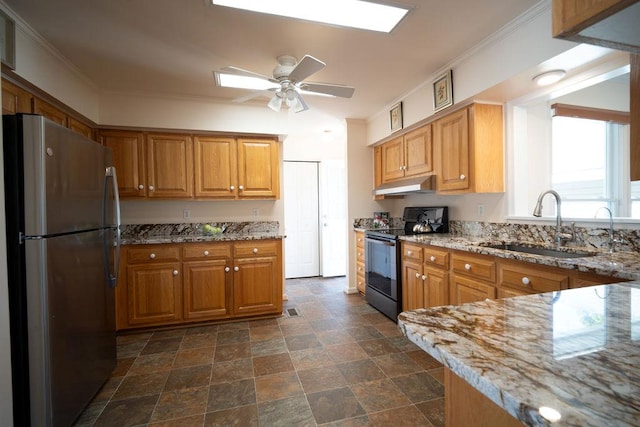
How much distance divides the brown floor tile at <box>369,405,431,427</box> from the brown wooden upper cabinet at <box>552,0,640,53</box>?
1844mm

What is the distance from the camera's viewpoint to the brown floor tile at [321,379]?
202cm

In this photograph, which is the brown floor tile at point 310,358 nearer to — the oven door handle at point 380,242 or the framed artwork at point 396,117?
the oven door handle at point 380,242

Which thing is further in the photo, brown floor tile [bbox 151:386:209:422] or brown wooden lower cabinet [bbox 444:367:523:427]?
brown floor tile [bbox 151:386:209:422]

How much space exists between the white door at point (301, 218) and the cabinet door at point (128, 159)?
2.19 meters

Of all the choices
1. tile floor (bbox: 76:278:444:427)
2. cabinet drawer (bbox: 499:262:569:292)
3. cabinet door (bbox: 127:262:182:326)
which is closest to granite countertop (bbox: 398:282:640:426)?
cabinet drawer (bbox: 499:262:569:292)

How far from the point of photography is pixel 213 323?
10.5 feet

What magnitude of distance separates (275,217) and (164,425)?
2563 millimetres

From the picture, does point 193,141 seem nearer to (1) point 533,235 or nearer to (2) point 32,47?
(2) point 32,47

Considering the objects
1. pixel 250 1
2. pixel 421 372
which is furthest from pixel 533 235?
pixel 250 1

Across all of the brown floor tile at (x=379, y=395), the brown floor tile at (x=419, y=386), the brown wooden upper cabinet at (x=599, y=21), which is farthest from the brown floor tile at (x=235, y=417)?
the brown wooden upper cabinet at (x=599, y=21)

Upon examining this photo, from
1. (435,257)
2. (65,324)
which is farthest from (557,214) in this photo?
(65,324)

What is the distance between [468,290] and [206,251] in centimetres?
245

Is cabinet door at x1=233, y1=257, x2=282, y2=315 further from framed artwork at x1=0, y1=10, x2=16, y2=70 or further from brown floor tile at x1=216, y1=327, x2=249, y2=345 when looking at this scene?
framed artwork at x1=0, y1=10, x2=16, y2=70

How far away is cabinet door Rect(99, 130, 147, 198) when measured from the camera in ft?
10.6
